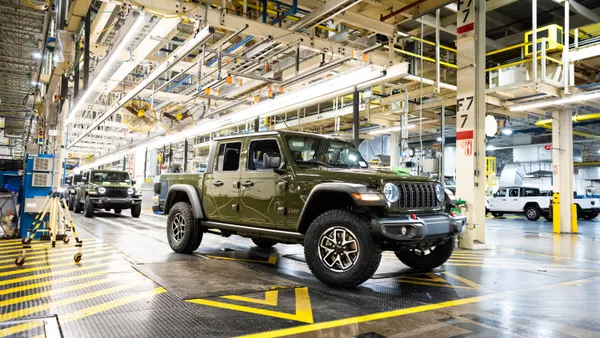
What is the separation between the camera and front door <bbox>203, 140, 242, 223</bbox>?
18.0 feet

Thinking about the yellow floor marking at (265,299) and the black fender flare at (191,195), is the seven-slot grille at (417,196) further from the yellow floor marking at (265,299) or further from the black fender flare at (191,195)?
the black fender flare at (191,195)

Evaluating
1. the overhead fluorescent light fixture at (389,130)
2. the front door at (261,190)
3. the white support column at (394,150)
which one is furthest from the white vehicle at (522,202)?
the front door at (261,190)

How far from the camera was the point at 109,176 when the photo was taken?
1407cm

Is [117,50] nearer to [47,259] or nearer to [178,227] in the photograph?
[178,227]

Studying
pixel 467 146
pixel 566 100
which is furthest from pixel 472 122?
pixel 566 100

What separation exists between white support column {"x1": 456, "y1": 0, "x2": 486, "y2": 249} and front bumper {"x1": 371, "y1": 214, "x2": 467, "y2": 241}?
398cm

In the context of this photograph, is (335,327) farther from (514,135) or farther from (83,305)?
(514,135)

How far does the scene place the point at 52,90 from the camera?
9812mm

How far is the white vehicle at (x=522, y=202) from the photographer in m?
17.6

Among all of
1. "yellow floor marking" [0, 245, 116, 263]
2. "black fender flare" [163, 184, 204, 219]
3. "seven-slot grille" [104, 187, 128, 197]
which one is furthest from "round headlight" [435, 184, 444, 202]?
"seven-slot grille" [104, 187, 128, 197]

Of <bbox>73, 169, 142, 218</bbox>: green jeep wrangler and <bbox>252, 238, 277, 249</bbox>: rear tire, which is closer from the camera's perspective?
<bbox>252, 238, 277, 249</bbox>: rear tire

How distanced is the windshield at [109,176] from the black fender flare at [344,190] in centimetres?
1144

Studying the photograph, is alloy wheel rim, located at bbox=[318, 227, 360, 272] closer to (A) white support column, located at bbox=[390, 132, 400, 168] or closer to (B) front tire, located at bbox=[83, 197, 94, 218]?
(B) front tire, located at bbox=[83, 197, 94, 218]

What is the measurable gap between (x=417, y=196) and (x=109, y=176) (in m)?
12.4
